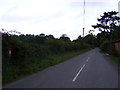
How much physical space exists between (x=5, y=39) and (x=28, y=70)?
3492 millimetres

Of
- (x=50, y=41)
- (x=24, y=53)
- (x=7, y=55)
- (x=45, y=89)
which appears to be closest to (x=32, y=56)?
(x=24, y=53)

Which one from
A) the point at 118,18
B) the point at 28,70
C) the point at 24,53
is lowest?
the point at 28,70

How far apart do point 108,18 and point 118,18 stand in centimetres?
370

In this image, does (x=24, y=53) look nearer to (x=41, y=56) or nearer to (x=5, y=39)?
(x=5, y=39)

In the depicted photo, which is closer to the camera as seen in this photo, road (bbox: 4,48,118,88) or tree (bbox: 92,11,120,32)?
road (bbox: 4,48,118,88)

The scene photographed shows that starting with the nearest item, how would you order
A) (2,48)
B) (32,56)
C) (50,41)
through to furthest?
(2,48), (32,56), (50,41)

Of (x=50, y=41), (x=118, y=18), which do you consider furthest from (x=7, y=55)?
(x=118, y=18)

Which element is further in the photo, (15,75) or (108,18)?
(108,18)

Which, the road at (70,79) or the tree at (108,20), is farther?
the tree at (108,20)

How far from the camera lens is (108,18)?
8231cm

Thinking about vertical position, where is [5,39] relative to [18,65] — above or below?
above

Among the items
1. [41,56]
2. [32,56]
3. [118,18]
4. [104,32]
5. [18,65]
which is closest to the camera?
[18,65]

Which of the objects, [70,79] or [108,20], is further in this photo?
[108,20]

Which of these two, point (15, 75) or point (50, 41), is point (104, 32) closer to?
point (50, 41)
